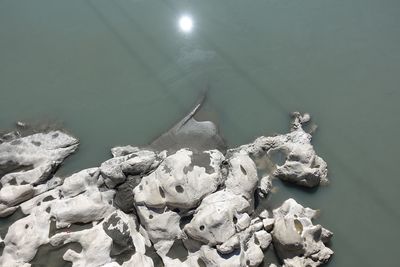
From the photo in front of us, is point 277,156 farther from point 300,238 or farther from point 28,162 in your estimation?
point 28,162

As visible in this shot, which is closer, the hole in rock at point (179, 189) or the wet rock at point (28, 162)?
the hole in rock at point (179, 189)

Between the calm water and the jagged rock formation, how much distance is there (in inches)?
13.4

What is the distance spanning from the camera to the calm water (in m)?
5.77

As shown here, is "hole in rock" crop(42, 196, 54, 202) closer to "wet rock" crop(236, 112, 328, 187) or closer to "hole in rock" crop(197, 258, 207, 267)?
"hole in rock" crop(197, 258, 207, 267)

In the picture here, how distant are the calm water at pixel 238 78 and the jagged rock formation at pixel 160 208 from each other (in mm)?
341

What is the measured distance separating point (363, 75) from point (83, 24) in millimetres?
4572

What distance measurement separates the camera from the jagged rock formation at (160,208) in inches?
197

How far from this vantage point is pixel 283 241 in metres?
5.07

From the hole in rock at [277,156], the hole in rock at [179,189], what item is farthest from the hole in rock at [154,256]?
the hole in rock at [277,156]

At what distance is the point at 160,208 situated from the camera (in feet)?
17.2

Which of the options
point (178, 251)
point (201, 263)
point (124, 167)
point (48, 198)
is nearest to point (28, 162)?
point (48, 198)

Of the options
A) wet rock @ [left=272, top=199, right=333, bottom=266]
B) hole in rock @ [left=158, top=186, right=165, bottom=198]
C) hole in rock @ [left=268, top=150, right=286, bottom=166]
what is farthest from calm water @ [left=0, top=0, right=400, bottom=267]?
hole in rock @ [left=158, top=186, right=165, bottom=198]

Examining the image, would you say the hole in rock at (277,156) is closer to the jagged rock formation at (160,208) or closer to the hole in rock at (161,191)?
the jagged rock formation at (160,208)

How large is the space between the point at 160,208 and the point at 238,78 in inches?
96.8
